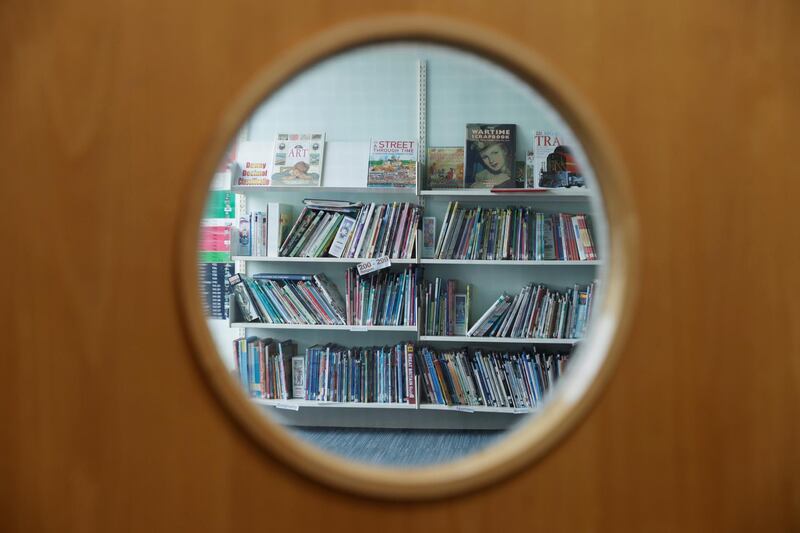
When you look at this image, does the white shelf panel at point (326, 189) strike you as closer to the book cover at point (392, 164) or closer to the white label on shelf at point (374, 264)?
the book cover at point (392, 164)

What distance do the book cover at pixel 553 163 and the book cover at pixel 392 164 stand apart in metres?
0.72

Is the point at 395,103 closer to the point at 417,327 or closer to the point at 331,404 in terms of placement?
the point at 417,327

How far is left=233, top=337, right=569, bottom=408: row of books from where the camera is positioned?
12.6ft

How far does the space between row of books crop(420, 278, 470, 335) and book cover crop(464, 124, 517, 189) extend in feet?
2.04

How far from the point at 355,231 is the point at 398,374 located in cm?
88

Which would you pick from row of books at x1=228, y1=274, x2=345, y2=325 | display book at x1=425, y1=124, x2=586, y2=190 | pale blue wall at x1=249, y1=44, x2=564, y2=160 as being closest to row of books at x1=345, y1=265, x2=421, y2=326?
row of books at x1=228, y1=274, x2=345, y2=325

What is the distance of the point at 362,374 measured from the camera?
13.0 feet

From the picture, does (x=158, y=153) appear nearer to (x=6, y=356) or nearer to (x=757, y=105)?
(x=6, y=356)

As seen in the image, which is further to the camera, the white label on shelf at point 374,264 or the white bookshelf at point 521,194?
the white label on shelf at point 374,264

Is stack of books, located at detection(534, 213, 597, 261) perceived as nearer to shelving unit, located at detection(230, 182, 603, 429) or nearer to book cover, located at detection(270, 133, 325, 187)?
shelving unit, located at detection(230, 182, 603, 429)

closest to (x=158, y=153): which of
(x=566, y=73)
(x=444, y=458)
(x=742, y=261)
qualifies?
(x=566, y=73)

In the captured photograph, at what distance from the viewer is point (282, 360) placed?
3.98 metres

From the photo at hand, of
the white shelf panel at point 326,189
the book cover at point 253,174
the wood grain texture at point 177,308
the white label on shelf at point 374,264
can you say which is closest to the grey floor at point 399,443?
the white label on shelf at point 374,264

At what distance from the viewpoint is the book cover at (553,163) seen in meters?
3.81
